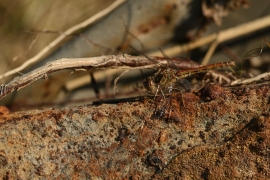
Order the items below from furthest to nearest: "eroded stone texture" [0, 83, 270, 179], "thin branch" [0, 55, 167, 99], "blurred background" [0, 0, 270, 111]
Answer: "blurred background" [0, 0, 270, 111], "thin branch" [0, 55, 167, 99], "eroded stone texture" [0, 83, 270, 179]

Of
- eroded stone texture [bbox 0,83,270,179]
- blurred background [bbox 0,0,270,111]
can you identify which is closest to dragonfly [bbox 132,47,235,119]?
eroded stone texture [bbox 0,83,270,179]

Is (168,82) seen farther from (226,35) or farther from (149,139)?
(226,35)

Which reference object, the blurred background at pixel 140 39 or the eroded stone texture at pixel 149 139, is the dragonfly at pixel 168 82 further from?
the blurred background at pixel 140 39

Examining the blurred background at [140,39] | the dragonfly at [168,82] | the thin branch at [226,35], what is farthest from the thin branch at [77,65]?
the thin branch at [226,35]

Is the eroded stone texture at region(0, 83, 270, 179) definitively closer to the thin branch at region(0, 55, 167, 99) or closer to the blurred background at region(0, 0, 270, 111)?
the thin branch at region(0, 55, 167, 99)

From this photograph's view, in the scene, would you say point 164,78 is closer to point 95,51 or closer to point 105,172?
point 105,172

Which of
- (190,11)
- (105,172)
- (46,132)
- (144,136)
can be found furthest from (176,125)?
(190,11)

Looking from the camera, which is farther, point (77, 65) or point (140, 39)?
point (140, 39)

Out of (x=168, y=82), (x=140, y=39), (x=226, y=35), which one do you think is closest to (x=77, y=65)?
(x=168, y=82)
